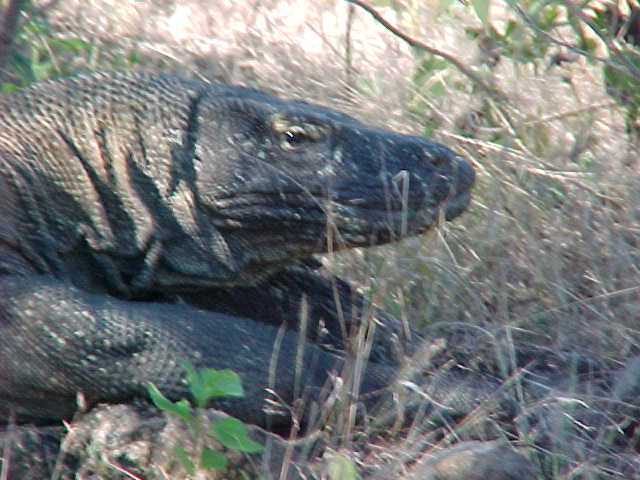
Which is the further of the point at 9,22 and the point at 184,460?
the point at 9,22

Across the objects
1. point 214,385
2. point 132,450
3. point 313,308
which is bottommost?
point 313,308

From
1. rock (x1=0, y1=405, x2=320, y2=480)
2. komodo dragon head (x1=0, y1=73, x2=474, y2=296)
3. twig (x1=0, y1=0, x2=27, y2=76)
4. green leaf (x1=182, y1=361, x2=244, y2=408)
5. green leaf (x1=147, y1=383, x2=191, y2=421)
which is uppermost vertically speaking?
twig (x1=0, y1=0, x2=27, y2=76)

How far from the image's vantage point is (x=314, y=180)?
10.8ft

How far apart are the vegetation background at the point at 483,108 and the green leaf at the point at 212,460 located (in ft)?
2.70

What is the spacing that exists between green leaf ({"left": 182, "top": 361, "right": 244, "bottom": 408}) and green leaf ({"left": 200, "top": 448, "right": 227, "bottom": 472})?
0.11 meters

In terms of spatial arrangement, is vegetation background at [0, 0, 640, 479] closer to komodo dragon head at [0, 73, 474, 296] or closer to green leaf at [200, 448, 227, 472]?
komodo dragon head at [0, 73, 474, 296]

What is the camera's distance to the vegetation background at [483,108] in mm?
3814

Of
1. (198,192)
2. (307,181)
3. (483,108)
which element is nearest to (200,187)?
(198,192)

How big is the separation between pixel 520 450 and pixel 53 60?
296 cm

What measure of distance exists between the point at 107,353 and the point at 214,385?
14.1 inches

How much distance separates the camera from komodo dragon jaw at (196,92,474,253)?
3258 mm

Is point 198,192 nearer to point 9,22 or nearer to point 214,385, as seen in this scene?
point 214,385

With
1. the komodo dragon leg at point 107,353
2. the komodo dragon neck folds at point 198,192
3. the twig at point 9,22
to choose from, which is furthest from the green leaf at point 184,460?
the twig at point 9,22

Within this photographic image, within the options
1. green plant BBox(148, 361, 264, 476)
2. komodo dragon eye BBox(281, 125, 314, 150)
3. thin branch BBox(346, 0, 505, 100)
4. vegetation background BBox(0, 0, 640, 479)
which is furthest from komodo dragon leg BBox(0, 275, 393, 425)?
thin branch BBox(346, 0, 505, 100)
